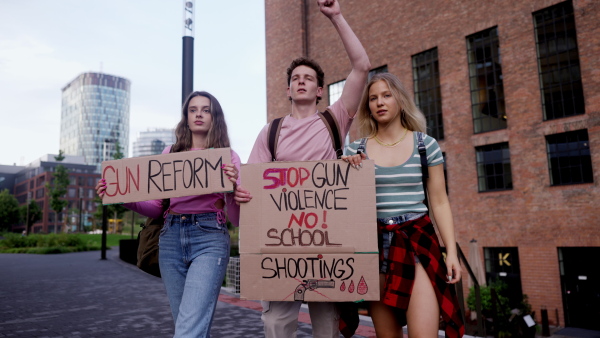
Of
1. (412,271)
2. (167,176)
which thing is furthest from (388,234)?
(167,176)

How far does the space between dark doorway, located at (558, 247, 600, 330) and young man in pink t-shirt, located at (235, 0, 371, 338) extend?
55.5ft

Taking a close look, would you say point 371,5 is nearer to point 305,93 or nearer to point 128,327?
point 128,327

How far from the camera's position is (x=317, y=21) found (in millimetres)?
25391

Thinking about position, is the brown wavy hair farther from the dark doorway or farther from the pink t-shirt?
the dark doorway

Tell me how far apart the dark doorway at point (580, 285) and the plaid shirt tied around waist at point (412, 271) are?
16.8 metres

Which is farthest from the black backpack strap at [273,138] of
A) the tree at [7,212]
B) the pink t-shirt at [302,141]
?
the tree at [7,212]

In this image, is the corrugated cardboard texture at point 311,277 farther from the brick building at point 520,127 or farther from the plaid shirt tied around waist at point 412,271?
the brick building at point 520,127

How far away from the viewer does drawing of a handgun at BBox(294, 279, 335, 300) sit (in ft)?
7.36

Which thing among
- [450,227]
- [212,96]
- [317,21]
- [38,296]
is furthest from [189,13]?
[317,21]

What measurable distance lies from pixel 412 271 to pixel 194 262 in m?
1.27

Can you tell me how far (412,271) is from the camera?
7.39 feet

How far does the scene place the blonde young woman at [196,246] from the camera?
2.47m

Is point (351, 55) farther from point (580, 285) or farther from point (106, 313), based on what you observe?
point (580, 285)

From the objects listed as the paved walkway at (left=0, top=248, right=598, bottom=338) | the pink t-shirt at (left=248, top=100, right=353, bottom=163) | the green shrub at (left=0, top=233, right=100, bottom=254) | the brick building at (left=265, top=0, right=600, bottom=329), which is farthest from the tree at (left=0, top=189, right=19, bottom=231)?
the pink t-shirt at (left=248, top=100, right=353, bottom=163)
